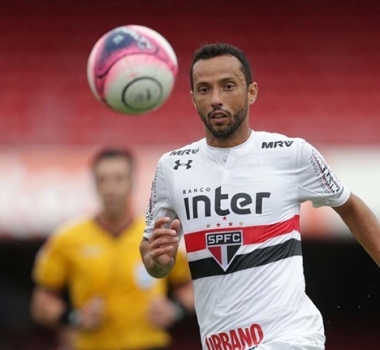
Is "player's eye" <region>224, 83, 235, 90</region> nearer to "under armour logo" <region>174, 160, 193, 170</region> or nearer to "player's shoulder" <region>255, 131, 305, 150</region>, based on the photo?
"player's shoulder" <region>255, 131, 305, 150</region>

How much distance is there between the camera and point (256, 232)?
5.00 metres

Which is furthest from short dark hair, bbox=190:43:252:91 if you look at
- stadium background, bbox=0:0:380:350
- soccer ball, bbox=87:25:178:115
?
stadium background, bbox=0:0:380:350

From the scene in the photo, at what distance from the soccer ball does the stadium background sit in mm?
3489

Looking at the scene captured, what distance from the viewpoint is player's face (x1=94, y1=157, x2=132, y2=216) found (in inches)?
305

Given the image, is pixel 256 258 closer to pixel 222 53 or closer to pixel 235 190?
pixel 235 190

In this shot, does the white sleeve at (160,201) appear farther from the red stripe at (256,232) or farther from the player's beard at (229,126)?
the player's beard at (229,126)

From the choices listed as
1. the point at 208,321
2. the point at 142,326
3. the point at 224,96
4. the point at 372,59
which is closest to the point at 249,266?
the point at 208,321

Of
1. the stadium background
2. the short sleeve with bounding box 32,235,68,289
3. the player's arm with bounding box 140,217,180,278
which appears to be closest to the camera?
the player's arm with bounding box 140,217,180,278

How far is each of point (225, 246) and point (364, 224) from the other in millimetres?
721

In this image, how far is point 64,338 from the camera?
27.2ft

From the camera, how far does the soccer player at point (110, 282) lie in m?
7.68

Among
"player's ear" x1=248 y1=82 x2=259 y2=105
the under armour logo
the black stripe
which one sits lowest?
the black stripe

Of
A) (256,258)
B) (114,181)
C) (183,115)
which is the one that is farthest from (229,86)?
(183,115)

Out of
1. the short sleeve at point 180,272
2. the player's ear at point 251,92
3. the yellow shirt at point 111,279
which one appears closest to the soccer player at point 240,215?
the player's ear at point 251,92
